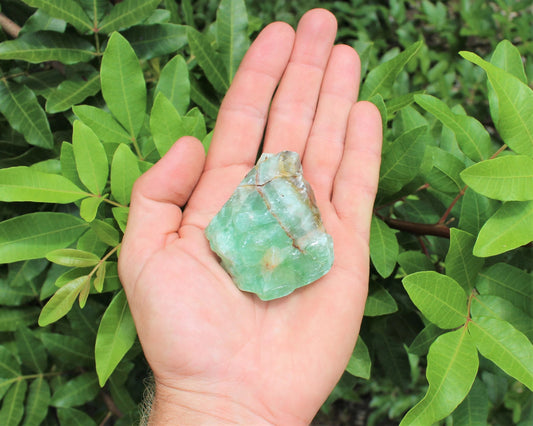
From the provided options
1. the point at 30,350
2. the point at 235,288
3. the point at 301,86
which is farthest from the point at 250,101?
the point at 30,350

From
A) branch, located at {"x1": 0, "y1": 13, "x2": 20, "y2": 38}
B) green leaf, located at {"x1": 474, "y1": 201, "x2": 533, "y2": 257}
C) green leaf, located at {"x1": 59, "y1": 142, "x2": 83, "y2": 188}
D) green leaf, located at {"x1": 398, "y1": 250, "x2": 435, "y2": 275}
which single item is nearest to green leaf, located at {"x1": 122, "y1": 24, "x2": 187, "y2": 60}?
branch, located at {"x1": 0, "y1": 13, "x2": 20, "y2": 38}

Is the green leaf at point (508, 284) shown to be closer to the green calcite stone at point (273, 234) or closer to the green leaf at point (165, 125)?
the green calcite stone at point (273, 234)

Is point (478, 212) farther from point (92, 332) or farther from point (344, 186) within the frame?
point (92, 332)

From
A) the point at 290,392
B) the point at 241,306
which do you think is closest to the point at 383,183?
the point at 241,306

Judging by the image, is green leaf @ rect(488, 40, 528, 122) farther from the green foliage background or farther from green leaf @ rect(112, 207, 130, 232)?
green leaf @ rect(112, 207, 130, 232)

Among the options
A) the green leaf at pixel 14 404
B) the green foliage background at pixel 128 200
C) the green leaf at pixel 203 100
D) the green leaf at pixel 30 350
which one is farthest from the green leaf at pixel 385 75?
the green leaf at pixel 14 404

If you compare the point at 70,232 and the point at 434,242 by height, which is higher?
the point at 70,232

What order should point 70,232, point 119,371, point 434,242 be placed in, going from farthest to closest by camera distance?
1. point 119,371
2. point 434,242
3. point 70,232

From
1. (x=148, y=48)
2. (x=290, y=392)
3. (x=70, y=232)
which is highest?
(x=148, y=48)
